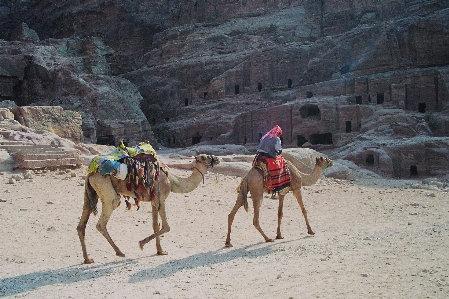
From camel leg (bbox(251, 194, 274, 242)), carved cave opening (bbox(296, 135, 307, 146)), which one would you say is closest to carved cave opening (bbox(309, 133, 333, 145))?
carved cave opening (bbox(296, 135, 307, 146))

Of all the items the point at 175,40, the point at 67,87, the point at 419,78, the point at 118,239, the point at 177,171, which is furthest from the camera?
the point at 175,40

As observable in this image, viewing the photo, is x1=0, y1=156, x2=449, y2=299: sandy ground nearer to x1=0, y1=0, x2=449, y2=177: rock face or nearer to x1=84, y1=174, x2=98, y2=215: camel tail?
x1=84, y1=174, x2=98, y2=215: camel tail

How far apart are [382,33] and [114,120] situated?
85.8ft

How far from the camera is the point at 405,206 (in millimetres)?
14055

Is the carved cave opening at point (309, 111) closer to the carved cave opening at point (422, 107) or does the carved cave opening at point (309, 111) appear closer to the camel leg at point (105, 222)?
the carved cave opening at point (422, 107)

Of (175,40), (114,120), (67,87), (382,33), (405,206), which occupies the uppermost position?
(175,40)

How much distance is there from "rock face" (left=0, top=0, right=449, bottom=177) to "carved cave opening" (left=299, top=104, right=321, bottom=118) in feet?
0.46

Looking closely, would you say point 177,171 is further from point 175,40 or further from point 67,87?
point 175,40

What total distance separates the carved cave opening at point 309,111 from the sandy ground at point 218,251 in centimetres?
2227

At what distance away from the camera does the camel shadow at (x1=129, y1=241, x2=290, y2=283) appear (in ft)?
22.8

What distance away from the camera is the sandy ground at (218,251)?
20.0 feet

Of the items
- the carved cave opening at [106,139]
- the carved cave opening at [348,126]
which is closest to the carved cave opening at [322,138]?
the carved cave opening at [348,126]

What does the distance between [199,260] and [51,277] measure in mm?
2340

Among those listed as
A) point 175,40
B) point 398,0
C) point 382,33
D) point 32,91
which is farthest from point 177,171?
point 175,40
